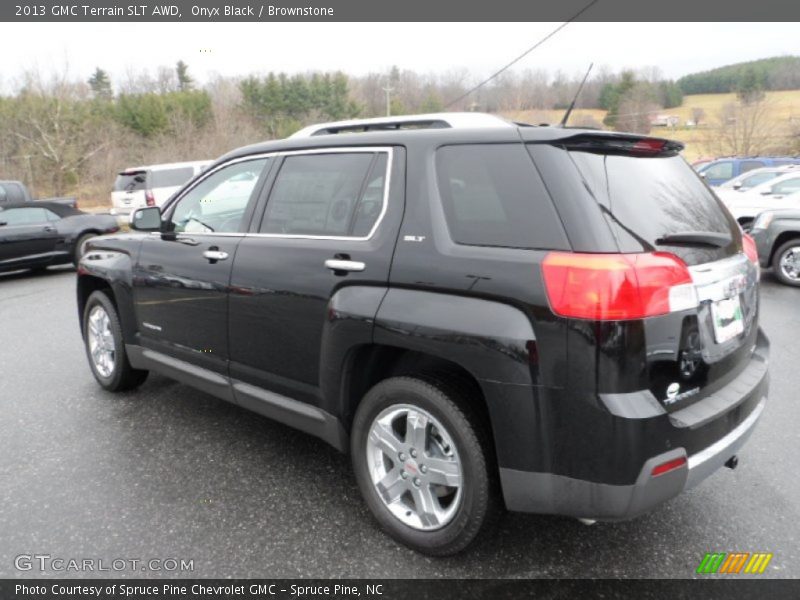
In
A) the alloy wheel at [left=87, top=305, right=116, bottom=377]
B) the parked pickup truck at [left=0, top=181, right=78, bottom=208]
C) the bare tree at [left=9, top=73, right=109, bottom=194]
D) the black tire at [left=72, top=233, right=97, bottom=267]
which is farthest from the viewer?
the bare tree at [left=9, top=73, right=109, bottom=194]

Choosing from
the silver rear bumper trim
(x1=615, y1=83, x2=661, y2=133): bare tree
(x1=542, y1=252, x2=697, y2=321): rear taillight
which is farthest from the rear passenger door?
(x1=615, y1=83, x2=661, y2=133): bare tree

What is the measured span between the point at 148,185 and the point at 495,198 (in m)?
16.6

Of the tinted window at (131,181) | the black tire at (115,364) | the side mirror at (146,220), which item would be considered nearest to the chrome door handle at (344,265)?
Answer: the side mirror at (146,220)

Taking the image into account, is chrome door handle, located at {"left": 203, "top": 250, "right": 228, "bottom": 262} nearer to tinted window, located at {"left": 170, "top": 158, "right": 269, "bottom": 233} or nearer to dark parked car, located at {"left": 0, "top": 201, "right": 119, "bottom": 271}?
tinted window, located at {"left": 170, "top": 158, "right": 269, "bottom": 233}

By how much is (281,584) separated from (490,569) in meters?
0.88

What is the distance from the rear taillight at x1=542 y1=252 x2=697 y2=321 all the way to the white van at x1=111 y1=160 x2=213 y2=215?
16564 millimetres

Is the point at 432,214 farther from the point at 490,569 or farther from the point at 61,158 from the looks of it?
the point at 61,158

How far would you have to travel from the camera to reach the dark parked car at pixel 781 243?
868 cm

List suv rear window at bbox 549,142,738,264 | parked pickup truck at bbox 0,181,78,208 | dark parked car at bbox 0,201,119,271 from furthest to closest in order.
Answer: parked pickup truck at bbox 0,181,78,208
dark parked car at bbox 0,201,119,271
suv rear window at bbox 549,142,738,264

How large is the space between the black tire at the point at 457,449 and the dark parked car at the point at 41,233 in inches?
406

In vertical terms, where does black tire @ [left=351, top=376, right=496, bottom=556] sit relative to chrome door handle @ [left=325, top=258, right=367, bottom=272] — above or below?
below

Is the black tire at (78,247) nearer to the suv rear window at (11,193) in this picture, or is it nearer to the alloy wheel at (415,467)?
the suv rear window at (11,193)

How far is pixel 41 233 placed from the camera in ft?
35.4

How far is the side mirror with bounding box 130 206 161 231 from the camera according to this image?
394 cm
